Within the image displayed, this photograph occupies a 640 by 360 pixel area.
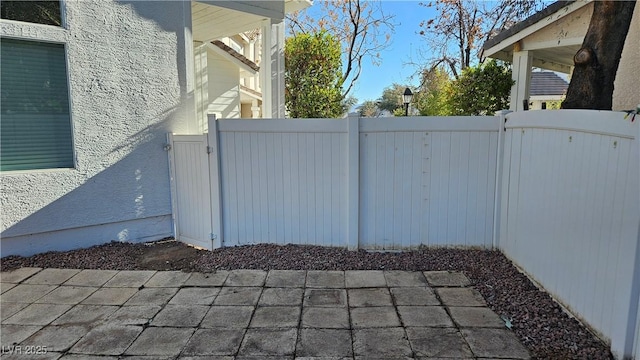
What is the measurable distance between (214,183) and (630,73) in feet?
19.6

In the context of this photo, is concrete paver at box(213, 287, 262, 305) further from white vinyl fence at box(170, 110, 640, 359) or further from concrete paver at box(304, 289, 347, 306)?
white vinyl fence at box(170, 110, 640, 359)

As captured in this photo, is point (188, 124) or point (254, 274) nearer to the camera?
point (254, 274)

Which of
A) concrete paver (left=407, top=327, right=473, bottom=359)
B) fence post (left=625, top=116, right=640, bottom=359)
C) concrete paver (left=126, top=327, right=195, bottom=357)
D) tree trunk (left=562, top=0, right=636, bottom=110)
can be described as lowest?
concrete paver (left=126, top=327, right=195, bottom=357)

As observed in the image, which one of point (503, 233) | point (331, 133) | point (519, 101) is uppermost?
point (519, 101)

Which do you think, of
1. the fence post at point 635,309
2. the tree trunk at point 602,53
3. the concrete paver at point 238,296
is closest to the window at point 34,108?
the concrete paver at point 238,296

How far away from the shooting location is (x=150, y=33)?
477cm

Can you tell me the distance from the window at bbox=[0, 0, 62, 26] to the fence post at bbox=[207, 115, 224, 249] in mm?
2097

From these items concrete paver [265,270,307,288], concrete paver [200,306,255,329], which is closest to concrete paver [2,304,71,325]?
concrete paver [200,306,255,329]

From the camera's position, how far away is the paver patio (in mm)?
2645

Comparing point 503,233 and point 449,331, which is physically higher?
point 503,233

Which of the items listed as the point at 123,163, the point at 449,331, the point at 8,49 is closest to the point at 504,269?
the point at 449,331

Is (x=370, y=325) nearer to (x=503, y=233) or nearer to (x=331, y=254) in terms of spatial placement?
(x=331, y=254)

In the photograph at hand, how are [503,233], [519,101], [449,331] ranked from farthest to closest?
[519,101] < [503,233] < [449,331]

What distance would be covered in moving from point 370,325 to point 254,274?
5.12 ft
